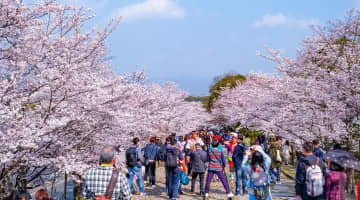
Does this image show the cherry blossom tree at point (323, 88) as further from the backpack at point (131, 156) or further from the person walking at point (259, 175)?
the backpack at point (131, 156)

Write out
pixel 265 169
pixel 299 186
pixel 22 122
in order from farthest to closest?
pixel 265 169, pixel 299 186, pixel 22 122

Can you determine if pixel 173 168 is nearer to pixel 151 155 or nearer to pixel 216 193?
pixel 216 193

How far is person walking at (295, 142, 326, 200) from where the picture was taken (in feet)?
19.4

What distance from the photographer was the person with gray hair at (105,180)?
4.36m

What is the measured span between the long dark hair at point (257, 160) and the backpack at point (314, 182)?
0.86 meters

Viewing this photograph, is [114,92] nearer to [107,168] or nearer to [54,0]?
[54,0]

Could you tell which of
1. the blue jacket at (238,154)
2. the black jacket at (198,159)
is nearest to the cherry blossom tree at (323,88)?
the blue jacket at (238,154)

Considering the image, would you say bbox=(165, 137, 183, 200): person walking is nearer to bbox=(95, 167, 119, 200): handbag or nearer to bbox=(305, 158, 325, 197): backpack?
bbox=(305, 158, 325, 197): backpack

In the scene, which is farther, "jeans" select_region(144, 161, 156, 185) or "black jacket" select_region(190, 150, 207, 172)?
"jeans" select_region(144, 161, 156, 185)

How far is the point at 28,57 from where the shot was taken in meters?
6.53

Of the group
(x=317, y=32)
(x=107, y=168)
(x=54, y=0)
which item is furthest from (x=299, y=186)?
(x=317, y=32)

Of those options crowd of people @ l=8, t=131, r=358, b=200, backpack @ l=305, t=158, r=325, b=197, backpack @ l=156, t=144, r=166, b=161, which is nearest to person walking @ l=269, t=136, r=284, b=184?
crowd of people @ l=8, t=131, r=358, b=200

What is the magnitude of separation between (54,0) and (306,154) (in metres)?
5.13

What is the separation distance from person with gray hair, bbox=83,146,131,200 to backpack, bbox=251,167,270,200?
114 inches
